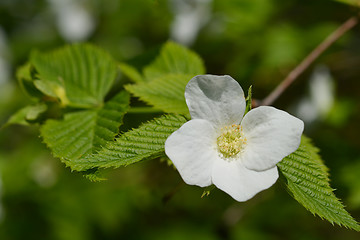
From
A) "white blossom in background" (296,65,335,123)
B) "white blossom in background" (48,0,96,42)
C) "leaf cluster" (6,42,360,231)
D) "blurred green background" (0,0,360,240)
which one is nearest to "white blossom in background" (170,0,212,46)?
"blurred green background" (0,0,360,240)

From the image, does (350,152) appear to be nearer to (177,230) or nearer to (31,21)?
(177,230)

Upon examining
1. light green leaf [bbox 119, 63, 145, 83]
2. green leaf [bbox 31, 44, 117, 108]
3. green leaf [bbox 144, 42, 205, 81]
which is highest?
green leaf [bbox 144, 42, 205, 81]

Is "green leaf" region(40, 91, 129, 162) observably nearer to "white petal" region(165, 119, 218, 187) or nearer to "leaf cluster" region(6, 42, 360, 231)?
"leaf cluster" region(6, 42, 360, 231)

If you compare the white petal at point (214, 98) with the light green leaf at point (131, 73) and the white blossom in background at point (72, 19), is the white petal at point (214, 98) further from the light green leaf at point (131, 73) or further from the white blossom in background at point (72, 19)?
the white blossom in background at point (72, 19)

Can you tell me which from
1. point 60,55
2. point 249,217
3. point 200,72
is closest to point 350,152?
point 249,217

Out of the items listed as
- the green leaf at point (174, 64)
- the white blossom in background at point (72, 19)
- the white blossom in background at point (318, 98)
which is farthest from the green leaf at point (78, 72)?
the white blossom in background at point (72, 19)

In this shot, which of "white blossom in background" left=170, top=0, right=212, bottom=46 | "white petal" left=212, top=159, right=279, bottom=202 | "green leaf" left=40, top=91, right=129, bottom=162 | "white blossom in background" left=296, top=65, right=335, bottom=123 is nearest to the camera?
"white petal" left=212, top=159, right=279, bottom=202
